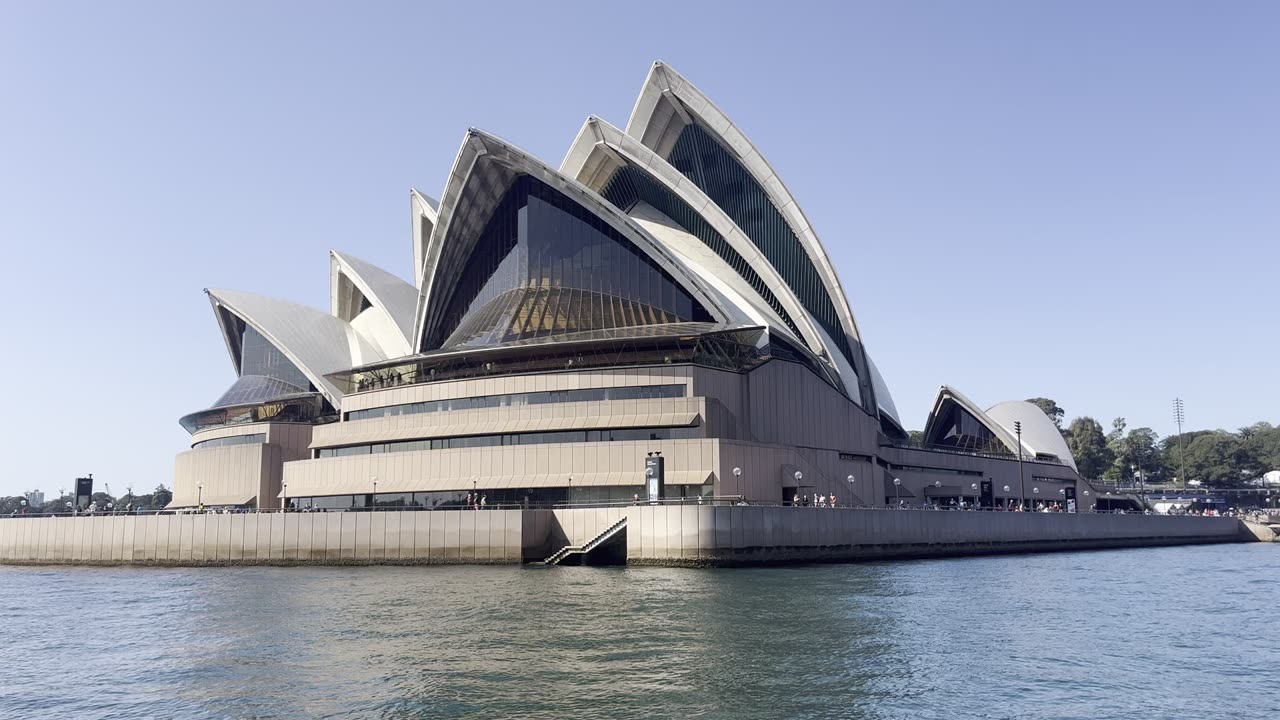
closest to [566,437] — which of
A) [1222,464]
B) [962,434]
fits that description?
[962,434]

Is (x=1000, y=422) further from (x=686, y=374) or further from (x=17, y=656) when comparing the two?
(x=17, y=656)

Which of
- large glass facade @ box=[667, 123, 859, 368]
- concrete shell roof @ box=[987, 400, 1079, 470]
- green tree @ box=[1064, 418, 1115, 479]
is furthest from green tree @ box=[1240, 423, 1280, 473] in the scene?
large glass facade @ box=[667, 123, 859, 368]

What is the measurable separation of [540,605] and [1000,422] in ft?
260

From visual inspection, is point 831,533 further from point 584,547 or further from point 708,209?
point 708,209

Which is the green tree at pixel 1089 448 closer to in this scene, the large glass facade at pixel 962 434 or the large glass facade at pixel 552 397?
the large glass facade at pixel 962 434

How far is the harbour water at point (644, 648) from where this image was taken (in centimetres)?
2009

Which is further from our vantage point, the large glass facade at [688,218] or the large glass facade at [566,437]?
the large glass facade at [688,218]

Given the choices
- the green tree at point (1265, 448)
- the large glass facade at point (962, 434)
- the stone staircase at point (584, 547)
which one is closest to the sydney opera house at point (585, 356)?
the stone staircase at point (584, 547)

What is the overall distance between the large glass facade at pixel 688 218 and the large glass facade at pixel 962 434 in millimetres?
34453

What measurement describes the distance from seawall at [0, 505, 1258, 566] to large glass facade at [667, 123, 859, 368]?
1864 centimetres

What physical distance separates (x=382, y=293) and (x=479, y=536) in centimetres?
3658

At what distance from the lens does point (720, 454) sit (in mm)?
59531

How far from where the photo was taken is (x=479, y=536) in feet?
175

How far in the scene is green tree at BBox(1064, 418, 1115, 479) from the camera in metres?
164
